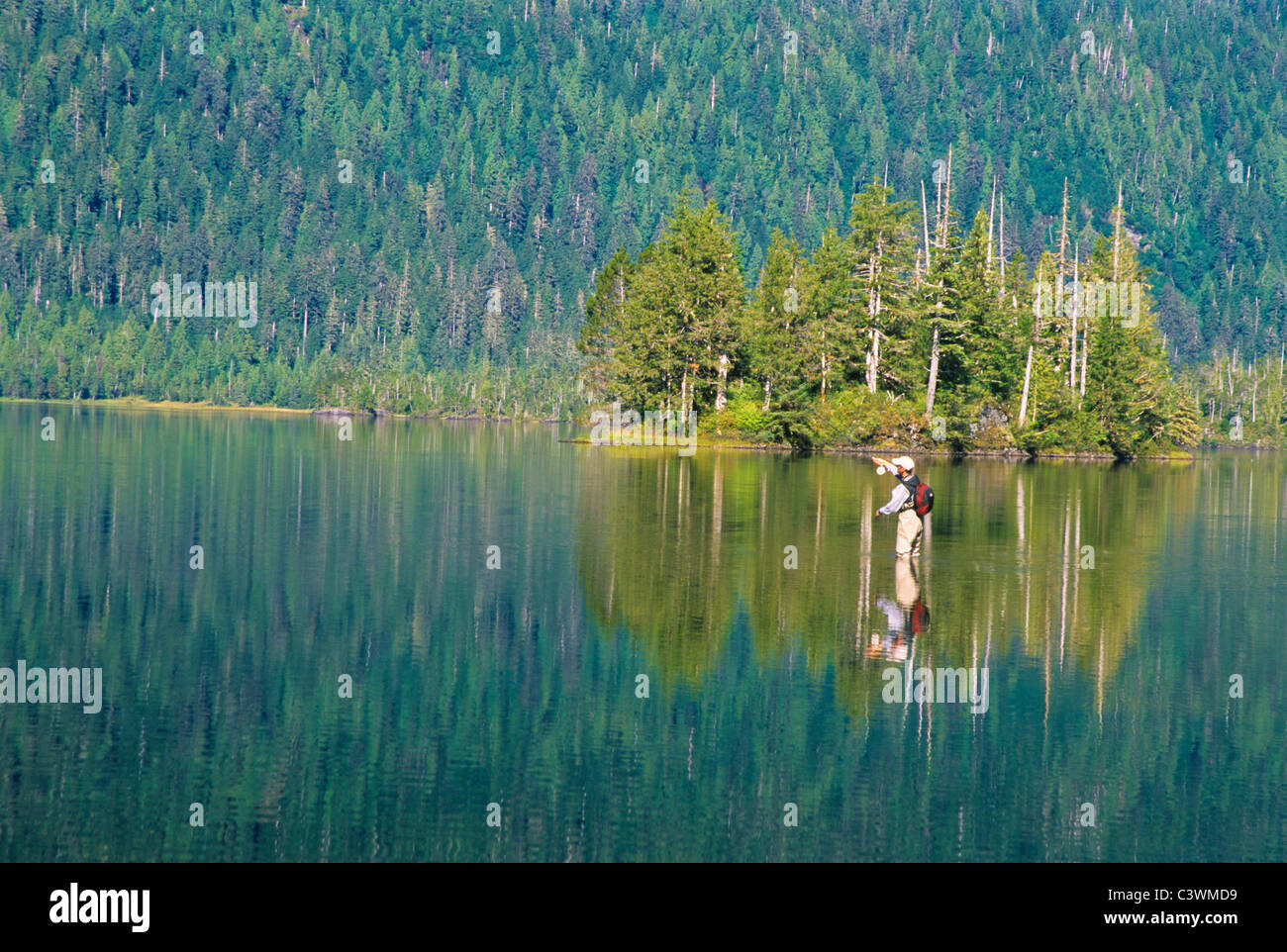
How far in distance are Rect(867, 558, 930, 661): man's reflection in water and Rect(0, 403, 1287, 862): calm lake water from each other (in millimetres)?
80

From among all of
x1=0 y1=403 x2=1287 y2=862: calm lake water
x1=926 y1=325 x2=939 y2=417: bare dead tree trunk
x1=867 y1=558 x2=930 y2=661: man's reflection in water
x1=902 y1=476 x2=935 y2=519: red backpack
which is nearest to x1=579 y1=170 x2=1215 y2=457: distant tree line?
x1=926 y1=325 x2=939 y2=417: bare dead tree trunk

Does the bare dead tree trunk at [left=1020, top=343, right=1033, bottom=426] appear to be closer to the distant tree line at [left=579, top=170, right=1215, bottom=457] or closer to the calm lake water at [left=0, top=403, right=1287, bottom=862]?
the distant tree line at [left=579, top=170, right=1215, bottom=457]

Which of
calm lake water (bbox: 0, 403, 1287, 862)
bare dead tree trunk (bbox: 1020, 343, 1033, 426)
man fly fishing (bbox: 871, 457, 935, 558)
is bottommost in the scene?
calm lake water (bbox: 0, 403, 1287, 862)

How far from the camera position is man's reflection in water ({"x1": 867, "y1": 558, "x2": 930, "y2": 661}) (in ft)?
→ 67.5

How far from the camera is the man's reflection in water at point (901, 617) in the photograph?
67.5 ft

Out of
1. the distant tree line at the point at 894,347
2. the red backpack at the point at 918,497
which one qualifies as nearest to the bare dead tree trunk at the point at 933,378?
the distant tree line at the point at 894,347

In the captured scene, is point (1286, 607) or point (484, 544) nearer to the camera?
point (1286, 607)

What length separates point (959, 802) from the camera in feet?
46.4

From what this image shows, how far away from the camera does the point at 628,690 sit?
18156 millimetres

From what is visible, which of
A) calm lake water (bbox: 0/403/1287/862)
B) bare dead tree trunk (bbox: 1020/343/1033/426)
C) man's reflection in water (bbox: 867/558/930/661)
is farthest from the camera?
bare dead tree trunk (bbox: 1020/343/1033/426)

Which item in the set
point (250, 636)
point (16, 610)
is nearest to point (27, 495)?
point (16, 610)

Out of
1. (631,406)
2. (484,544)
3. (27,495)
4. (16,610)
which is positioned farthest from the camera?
(631,406)
